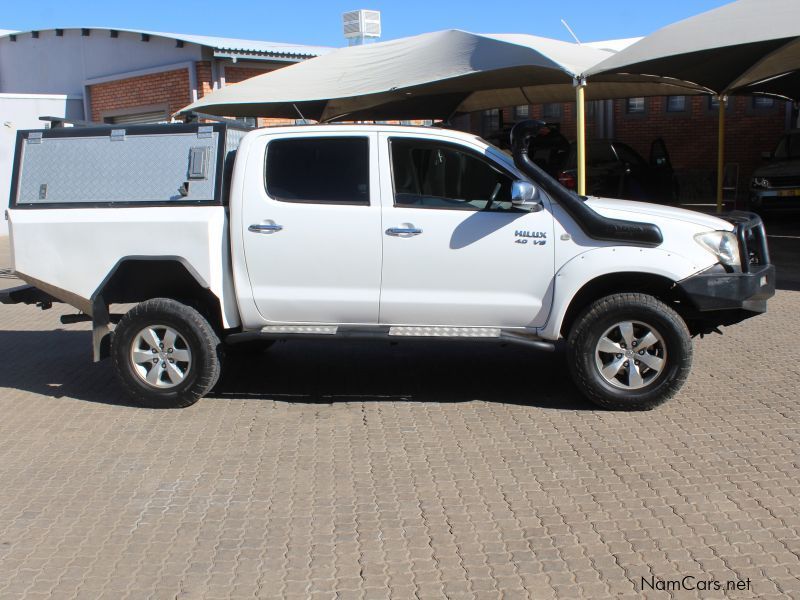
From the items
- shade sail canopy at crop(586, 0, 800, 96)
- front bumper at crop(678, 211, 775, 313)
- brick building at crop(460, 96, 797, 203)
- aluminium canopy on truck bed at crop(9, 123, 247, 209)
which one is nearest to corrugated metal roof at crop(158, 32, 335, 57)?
brick building at crop(460, 96, 797, 203)

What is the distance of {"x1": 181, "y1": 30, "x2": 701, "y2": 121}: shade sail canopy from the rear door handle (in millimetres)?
5060

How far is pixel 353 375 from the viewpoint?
7.34m

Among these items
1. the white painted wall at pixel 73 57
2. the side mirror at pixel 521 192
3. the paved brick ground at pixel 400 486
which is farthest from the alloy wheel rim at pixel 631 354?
the white painted wall at pixel 73 57

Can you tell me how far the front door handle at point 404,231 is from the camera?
600 cm

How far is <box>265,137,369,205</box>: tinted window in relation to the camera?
6152mm

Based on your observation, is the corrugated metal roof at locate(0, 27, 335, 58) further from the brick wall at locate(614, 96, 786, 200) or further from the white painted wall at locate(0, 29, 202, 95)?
the brick wall at locate(614, 96, 786, 200)

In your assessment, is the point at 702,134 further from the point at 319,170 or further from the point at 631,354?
the point at 319,170

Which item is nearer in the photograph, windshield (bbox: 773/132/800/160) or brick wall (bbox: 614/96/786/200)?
windshield (bbox: 773/132/800/160)

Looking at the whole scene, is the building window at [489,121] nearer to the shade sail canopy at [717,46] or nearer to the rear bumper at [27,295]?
the shade sail canopy at [717,46]

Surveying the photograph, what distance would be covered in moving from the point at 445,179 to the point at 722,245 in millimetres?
1982

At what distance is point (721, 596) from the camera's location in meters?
3.63

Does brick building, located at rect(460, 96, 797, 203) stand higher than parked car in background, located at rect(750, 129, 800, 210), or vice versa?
brick building, located at rect(460, 96, 797, 203)

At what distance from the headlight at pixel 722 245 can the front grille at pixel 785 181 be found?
11259 mm
